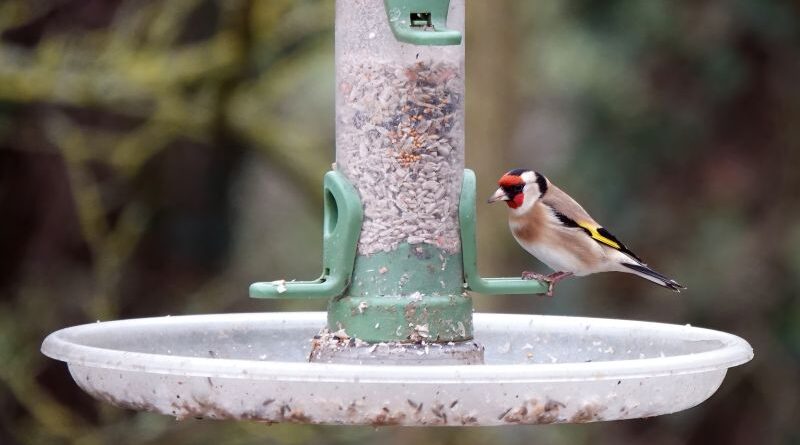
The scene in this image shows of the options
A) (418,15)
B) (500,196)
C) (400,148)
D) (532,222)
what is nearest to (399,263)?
(400,148)

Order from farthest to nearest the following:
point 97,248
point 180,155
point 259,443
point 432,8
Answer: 1. point 180,155
2. point 259,443
3. point 97,248
4. point 432,8

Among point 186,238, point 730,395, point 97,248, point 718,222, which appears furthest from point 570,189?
point 97,248

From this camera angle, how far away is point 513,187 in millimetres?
6152

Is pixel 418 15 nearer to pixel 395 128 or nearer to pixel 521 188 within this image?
pixel 395 128

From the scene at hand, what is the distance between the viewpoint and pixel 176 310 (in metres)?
9.98

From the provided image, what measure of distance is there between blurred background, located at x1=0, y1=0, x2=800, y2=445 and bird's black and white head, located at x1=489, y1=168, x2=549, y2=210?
116 inches

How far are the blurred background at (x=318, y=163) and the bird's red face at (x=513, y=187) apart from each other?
3083 mm

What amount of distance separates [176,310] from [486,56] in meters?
2.72

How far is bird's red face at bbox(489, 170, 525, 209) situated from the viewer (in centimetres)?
608

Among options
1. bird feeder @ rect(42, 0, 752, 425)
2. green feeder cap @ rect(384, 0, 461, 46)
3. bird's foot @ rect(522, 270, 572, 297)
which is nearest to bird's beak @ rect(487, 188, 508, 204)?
bird's foot @ rect(522, 270, 572, 297)

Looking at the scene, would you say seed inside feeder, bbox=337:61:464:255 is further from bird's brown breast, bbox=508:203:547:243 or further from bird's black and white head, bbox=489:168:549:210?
bird's brown breast, bbox=508:203:547:243

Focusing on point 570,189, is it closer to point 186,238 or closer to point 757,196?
point 757,196

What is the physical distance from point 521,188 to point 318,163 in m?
3.63

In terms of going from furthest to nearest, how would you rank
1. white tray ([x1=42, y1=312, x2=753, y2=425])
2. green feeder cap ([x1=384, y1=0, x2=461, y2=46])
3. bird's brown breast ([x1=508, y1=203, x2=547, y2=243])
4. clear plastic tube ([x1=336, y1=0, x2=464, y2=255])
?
bird's brown breast ([x1=508, y1=203, x2=547, y2=243]) → clear plastic tube ([x1=336, y1=0, x2=464, y2=255]) → green feeder cap ([x1=384, y1=0, x2=461, y2=46]) → white tray ([x1=42, y1=312, x2=753, y2=425])
